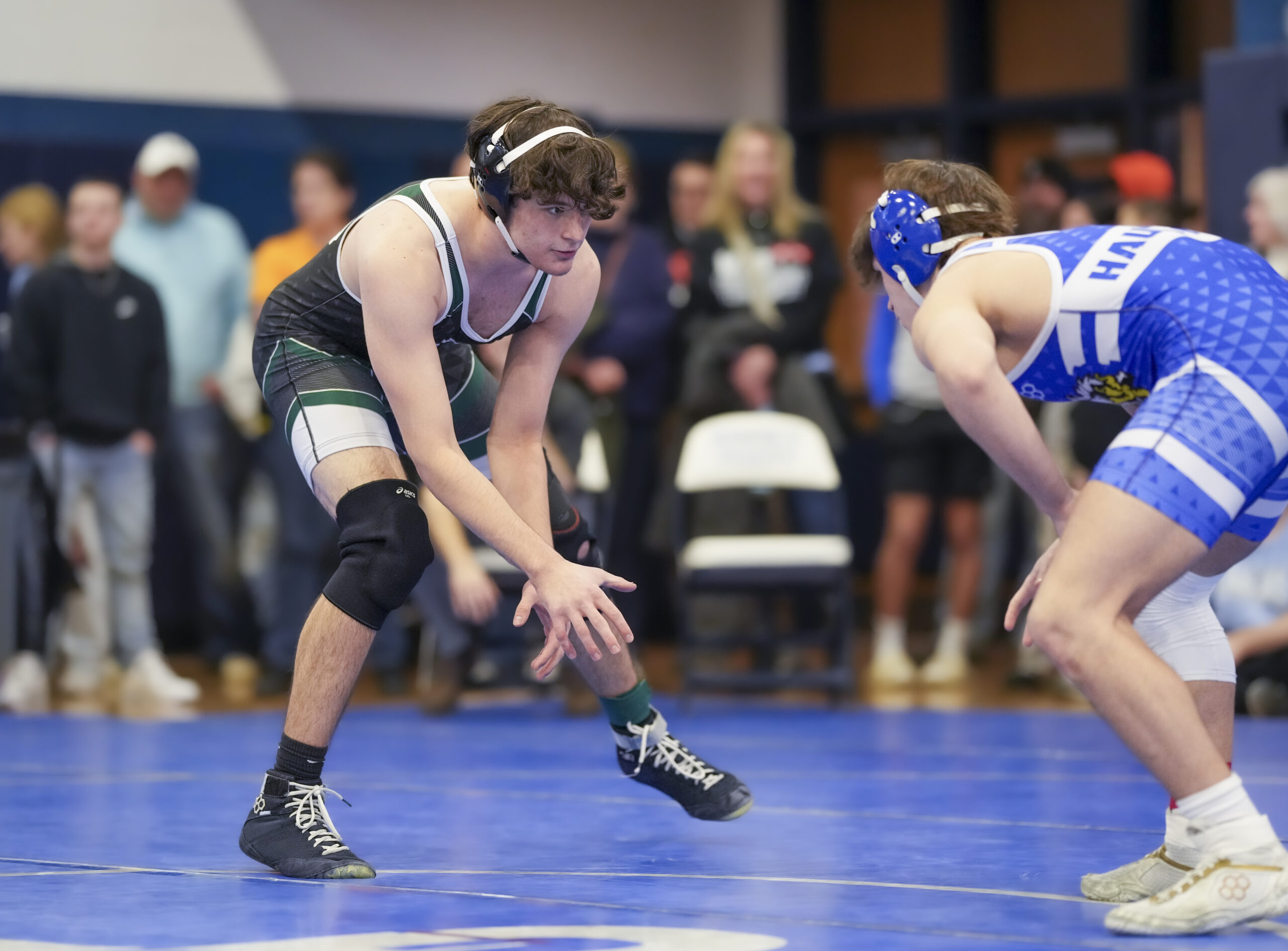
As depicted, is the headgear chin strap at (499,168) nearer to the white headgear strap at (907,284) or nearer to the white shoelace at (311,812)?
the white headgear strap at (907,284)

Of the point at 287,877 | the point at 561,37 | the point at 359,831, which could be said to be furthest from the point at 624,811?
the point at 561,37

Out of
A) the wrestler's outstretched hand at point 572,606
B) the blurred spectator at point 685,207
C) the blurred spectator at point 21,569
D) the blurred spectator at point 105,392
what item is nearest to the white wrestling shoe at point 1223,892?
the wrestler's outstretched hand at point 572,606

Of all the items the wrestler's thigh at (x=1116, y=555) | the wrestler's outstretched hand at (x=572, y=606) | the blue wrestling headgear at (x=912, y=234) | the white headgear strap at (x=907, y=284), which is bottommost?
the wrestler's outstretched hand at (x=572, y=606)

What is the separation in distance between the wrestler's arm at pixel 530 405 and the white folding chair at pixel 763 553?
10.8 feet

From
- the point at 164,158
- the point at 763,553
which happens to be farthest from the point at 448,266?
the point at 164,158

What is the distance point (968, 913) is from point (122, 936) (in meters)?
1.34

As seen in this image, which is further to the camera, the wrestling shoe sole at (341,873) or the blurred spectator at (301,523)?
the blurred spectator at (301,523)

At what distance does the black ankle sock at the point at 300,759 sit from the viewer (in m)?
3.61

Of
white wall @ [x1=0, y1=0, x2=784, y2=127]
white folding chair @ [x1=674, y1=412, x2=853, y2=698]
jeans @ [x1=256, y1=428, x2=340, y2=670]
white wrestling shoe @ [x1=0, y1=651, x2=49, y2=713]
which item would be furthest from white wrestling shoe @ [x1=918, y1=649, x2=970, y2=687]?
white wall @ [x1=0, y1=0, x2=784, y2=127]

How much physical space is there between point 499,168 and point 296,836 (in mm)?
1288

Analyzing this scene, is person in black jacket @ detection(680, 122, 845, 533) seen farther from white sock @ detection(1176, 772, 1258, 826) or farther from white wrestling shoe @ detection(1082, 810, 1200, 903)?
white sock @ detection(1176, 772, 1258, 826)

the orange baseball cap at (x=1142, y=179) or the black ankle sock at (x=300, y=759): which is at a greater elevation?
the orange baseball cap at (x=1142, y=179)

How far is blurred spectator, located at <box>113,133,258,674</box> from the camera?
8.19 m

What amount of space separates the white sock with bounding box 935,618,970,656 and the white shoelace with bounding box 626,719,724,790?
394 cm
